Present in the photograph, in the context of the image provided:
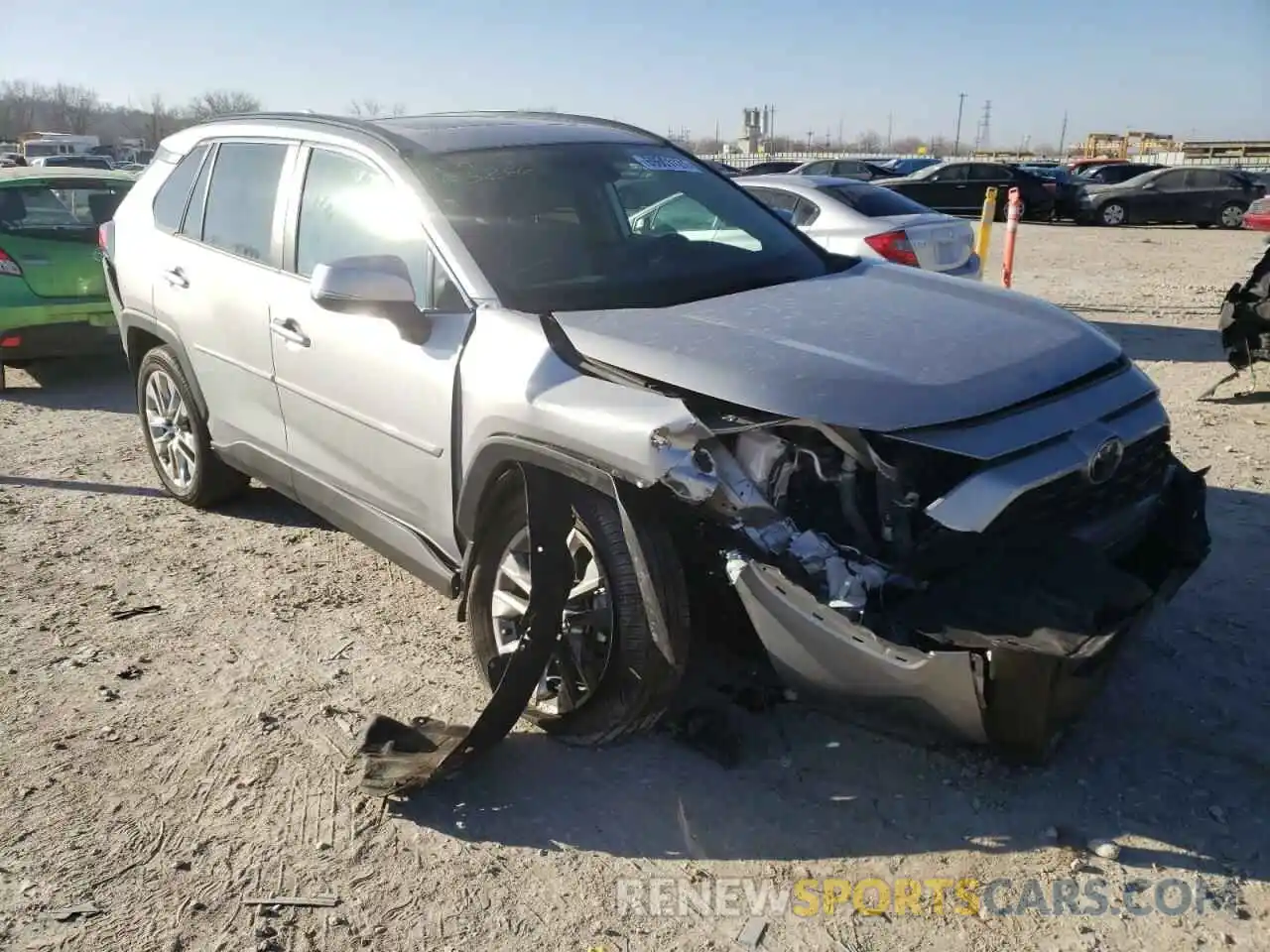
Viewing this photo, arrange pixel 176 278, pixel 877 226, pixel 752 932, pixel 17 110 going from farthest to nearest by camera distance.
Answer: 1. pixel 17 110
2. pixel 877 226
3. pixel 176 278
4. pixel 752 932

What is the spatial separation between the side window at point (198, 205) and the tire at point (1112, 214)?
2312 centimetres

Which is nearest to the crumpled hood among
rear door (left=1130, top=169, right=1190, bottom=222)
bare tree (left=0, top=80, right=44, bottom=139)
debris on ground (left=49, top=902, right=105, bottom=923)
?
debris on ground (left=49, top=902, right=105, bottom=923)

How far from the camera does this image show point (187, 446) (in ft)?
17.2

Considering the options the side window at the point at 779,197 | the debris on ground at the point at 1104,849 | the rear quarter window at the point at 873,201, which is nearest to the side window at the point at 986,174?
the rear quarter window at the point at 873,201

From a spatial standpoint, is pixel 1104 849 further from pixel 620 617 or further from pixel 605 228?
pixel 605 228

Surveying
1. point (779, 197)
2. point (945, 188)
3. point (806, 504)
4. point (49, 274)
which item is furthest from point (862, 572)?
point (945, 188)

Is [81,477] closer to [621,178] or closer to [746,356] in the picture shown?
[621,178]

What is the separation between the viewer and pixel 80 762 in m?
3.22

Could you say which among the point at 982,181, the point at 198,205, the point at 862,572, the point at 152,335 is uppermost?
the point at 198,205

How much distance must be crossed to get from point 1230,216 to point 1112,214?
2410 mm

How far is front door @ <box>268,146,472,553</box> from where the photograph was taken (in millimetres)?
3332

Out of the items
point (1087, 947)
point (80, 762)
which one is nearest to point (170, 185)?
point (80, 762)

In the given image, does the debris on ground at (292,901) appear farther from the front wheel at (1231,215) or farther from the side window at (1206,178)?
the side window at (1206,178)

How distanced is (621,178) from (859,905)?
113 inches
